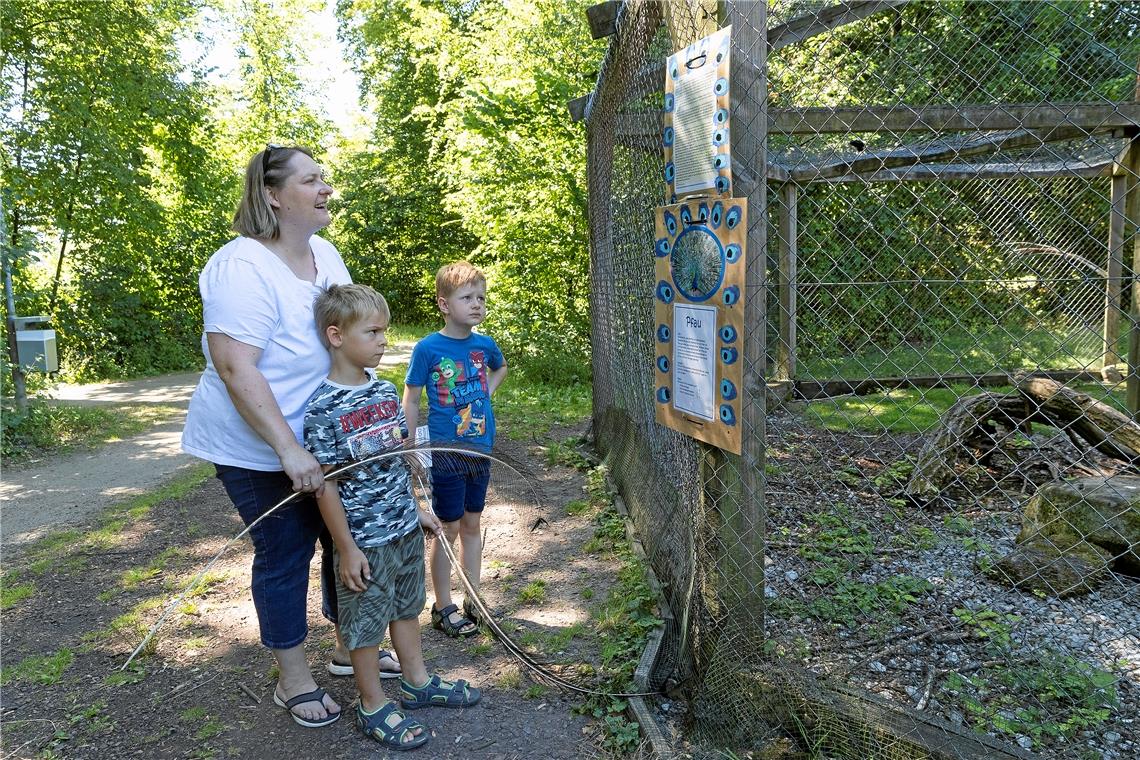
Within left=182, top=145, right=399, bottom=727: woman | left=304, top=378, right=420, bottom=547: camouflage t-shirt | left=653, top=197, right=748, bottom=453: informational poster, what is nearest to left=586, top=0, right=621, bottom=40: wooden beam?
left=653, top=197, right=748, bottom=453: informational poster

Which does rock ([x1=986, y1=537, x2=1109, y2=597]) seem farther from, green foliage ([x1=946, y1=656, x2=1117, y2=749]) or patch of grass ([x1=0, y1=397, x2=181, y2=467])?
patch of grass ([x1=0, y1=397, x2=181, y2=467])

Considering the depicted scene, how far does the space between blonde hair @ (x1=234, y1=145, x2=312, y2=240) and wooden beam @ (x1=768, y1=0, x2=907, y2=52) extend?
2017mm

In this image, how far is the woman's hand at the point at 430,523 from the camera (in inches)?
107

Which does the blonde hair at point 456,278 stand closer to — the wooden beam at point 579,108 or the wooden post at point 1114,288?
the wooden beam at point 579,108

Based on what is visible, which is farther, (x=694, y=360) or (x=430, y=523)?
(x=430, y=523)

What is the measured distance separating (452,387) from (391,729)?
1.24 m

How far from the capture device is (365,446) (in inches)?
93.0

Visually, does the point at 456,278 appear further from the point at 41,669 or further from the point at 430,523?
the point at 41,669

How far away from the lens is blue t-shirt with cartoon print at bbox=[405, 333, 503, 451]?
3.05 meters

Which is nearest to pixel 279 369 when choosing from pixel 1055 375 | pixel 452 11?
pixel 1055 375

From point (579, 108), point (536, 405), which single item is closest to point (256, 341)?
point (579, 108)

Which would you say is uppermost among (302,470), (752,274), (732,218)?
(732,218)

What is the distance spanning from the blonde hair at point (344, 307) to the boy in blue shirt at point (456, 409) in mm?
594

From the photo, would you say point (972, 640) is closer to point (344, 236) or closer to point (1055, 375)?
point (1055, 375)
